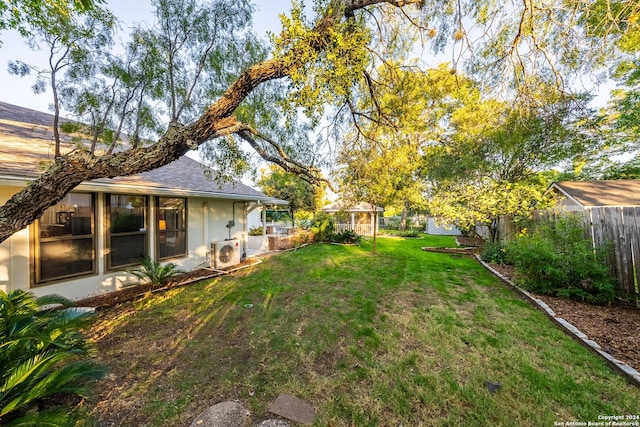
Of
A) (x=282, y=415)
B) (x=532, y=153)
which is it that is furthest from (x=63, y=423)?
(x=532, y=153)

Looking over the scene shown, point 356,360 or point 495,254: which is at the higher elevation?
point 495,254

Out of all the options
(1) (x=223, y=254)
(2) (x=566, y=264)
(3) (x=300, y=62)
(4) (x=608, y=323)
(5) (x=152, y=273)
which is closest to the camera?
(3) (x=300, y=62)

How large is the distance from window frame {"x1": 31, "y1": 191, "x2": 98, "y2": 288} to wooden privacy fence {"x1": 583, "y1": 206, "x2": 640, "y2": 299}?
10348 millimetres

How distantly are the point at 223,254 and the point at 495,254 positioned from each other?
9.71m

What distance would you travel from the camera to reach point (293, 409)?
224cm

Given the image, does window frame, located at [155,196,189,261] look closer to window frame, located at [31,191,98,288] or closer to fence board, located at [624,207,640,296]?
window frame, located at [31,191,98,288]

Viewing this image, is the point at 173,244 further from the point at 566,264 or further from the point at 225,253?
the point at 566,264

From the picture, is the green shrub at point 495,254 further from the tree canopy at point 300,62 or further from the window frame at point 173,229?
the window frame at point 173,229

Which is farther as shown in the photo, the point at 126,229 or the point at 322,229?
the point at 322,229

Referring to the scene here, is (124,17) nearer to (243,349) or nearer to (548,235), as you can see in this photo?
(243,349)

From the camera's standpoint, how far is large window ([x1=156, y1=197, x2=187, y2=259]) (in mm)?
6762

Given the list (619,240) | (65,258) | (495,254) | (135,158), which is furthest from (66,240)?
(495,254)

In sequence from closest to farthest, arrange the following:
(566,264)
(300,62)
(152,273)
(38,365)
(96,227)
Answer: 1. (38,365)
2. (300,62)
3. (566,264)
4. (96,227)
5. (152,273)

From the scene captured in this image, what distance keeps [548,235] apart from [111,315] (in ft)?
29.8
